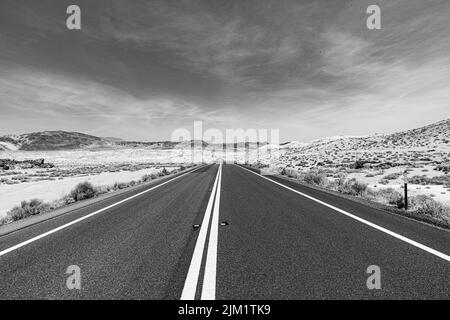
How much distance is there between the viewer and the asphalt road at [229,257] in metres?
3.64

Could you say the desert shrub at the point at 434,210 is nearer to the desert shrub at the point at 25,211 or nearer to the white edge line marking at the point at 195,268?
the white edge line marking at the point at 195,268

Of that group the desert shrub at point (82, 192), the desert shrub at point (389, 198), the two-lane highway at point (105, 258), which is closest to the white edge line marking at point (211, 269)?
the two-lane highway at point (105, 258)

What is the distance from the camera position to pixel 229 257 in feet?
16.0

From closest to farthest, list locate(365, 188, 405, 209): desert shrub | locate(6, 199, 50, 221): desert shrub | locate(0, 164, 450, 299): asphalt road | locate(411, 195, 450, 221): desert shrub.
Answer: locate(0, 164, 450, 299): asphalt road < locate(411, 195, 450, 221): desert shrub < locate(6, 199, 50, 221): desert shrub < locate(365, 188, 405, 209): desert shrub

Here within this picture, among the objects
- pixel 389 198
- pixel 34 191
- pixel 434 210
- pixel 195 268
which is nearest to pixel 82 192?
pixel 34 191

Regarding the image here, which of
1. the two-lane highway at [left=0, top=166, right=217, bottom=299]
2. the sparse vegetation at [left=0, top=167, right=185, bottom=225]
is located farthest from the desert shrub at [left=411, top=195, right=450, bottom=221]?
the sparse vegetation at [left=0, top=167, right=185, bottom=225]

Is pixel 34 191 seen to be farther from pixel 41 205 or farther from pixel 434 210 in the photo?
pixel 434 210

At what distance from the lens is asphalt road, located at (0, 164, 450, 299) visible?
11.9 ft

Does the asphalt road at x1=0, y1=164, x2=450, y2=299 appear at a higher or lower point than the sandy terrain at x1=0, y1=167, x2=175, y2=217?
higher

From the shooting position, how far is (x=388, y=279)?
3.89 meters

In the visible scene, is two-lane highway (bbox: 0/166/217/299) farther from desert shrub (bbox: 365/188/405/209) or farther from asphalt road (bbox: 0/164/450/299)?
desert shrub (bbox: 365/188/405/209)

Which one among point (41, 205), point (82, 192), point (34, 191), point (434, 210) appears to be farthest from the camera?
point (34, 191)

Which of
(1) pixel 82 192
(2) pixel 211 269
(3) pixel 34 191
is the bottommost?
(3) pixel 34 191
